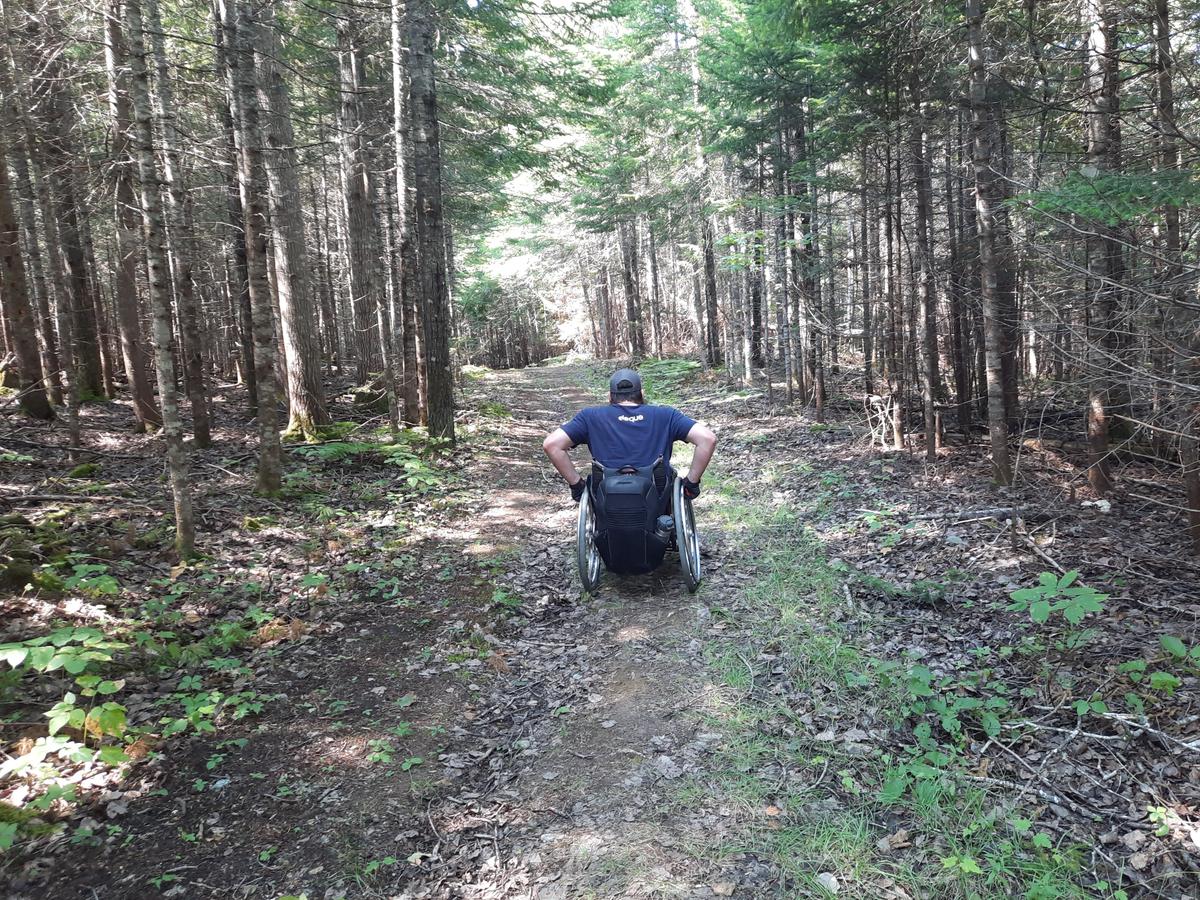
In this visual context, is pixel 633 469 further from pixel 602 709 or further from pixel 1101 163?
pixel 1101 163

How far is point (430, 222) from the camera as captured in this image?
1120cm

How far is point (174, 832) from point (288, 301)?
10.2m

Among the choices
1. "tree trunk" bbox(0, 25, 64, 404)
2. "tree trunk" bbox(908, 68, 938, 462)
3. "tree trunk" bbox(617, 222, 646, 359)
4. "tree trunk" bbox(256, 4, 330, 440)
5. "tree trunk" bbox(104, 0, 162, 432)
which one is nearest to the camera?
"tree trunk" bbox(0, 25, 64, 404)

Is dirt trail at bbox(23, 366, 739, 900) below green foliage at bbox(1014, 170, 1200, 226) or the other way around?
below

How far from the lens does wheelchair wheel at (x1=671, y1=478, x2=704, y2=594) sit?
18.8ft

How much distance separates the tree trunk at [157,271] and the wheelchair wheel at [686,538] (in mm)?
4582

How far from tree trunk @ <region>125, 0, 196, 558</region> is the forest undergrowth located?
2.36 feet

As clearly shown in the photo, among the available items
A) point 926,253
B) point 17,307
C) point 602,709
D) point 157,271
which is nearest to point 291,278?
point 17,307

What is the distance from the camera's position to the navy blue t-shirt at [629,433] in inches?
227

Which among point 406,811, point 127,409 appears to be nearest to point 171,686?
point 406,811

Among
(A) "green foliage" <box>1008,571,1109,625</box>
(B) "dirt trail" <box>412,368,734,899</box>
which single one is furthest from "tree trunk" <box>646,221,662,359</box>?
(A) "green foliage" <box>1008,571,1109,625</box>

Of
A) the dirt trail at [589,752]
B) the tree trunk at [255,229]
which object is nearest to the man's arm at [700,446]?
the dirt trail at [589,752]

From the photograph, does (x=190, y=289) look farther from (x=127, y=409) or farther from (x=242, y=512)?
(x=127, y=409)

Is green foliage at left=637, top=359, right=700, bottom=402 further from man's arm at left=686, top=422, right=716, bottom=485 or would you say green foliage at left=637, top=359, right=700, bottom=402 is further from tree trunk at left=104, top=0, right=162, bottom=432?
man's arm at left=686, top=422, right=716, bottom=485
